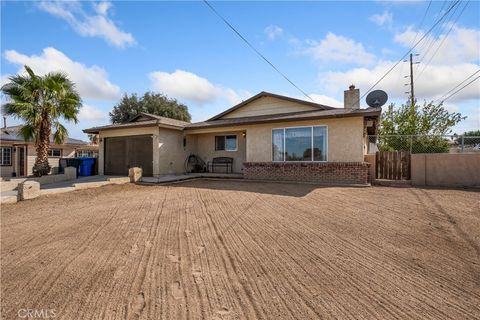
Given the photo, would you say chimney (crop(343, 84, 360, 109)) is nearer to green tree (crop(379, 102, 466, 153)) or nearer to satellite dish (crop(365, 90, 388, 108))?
satellite dish (crop(365, 90, 388, 108))

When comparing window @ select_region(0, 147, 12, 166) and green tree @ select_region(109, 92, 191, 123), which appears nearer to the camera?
window @ select_region(0, 147, 12, 166)

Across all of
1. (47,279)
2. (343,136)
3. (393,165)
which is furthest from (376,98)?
(47,279)

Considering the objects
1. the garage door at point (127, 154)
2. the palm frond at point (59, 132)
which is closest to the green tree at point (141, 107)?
the garage door at point (127, 154)

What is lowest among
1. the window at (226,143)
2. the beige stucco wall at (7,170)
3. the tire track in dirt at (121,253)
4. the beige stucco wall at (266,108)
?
the tire track in dirt at (121,253)

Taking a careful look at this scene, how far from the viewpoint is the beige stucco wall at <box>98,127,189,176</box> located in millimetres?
13070

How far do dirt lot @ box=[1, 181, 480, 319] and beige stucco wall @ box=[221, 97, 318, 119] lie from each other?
8066mm

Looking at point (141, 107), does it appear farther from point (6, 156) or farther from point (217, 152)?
point (217, 152)

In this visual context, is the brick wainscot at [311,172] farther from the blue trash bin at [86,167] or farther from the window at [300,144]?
the blue trash bin at [86,167]

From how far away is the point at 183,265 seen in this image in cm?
319

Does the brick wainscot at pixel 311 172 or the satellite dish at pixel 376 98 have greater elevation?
the satellite dish at pixel 376 98

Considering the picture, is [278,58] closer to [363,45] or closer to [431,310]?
[363,45]

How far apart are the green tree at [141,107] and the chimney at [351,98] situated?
22.9 meters

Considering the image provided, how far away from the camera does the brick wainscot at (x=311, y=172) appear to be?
993 centimetres

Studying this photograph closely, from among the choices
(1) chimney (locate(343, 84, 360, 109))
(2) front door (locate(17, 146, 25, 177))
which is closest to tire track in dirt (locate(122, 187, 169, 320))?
(1) chimney (locate(343, 84, 360, 109))
